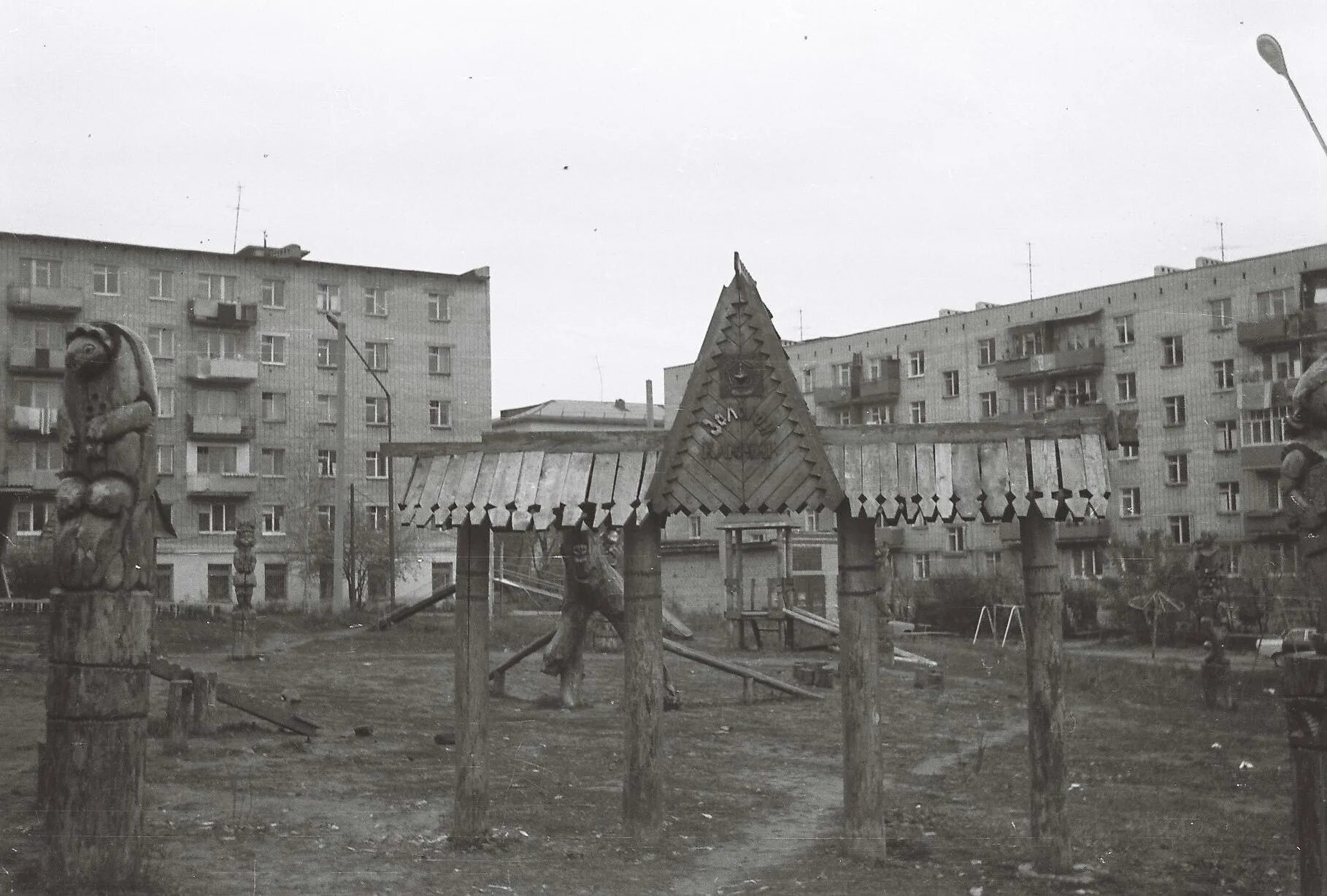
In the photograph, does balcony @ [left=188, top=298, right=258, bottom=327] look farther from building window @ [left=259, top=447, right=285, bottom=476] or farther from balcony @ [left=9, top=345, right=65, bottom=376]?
balcony @ [left=9, top=345, right=65, bottom=376]

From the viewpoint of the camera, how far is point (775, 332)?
33.1 ft

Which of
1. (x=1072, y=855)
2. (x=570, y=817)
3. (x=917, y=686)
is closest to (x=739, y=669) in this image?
(x=917, y=686)

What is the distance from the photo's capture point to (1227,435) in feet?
153

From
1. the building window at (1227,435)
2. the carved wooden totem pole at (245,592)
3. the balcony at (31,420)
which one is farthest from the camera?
the building window at (1227,435)

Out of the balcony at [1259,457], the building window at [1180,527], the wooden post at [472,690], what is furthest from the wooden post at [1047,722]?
the building window at [1180,527]

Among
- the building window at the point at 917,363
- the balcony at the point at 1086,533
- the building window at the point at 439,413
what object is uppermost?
the building window at the point at 917,363

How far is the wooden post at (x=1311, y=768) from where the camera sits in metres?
7.67

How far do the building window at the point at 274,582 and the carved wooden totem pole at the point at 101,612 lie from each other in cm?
4369

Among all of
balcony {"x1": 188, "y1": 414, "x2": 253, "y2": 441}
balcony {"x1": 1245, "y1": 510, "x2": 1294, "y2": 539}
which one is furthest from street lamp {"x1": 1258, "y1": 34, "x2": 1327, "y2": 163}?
balcony {"x1": 188, "y1": 414, "x2": 253, "y2": 441}

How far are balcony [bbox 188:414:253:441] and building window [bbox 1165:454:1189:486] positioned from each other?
3326cm

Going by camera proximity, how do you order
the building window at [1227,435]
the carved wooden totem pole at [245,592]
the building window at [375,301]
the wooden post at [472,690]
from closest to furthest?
the wooden post at [472,690]
the carved wooden totem pole at [245,592]
the building window at [1227,435]
the building window at [375,301]

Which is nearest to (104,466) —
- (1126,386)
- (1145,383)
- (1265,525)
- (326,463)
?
(1265,525)

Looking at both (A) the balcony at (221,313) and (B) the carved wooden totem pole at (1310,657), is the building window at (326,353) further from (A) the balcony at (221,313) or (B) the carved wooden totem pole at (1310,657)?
(B) the carved wooden totem pole at (1310,657)

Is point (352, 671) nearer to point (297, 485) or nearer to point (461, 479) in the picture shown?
point (461, 479)
